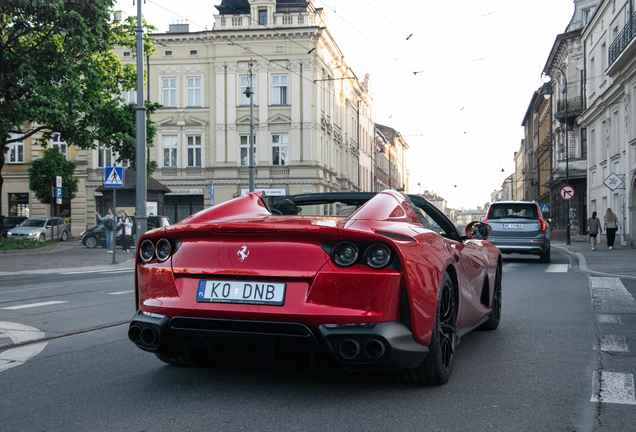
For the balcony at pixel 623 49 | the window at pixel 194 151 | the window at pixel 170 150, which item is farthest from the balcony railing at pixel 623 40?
the window at pixel 170 150

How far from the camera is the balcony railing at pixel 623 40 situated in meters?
25.8

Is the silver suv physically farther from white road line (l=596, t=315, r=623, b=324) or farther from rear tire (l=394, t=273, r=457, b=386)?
rear tire (l=394, t=273, r=457, b=386)

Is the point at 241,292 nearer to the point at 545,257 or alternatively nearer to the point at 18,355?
the point at 18,355

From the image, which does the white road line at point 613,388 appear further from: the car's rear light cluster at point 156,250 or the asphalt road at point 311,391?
the car's rear light cluster at point 156,250

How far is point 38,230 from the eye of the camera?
37.8 metres

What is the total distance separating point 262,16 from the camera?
4691cm

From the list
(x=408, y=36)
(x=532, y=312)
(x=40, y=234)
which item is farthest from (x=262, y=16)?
(x=532, y=312)

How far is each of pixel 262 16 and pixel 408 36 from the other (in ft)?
80.6

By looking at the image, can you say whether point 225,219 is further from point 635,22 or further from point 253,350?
point 635,22

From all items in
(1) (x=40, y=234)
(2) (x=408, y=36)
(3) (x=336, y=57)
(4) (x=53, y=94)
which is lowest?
(1) (x=40, y=234)

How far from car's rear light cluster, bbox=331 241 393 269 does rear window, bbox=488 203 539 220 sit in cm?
1486

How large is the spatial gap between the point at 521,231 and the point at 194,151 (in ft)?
110

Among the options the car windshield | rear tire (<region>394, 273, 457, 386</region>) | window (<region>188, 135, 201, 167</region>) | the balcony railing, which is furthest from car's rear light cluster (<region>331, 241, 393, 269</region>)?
window (<region>188, 135, 201, 167</region>)

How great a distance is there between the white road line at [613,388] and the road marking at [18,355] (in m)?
4.05
